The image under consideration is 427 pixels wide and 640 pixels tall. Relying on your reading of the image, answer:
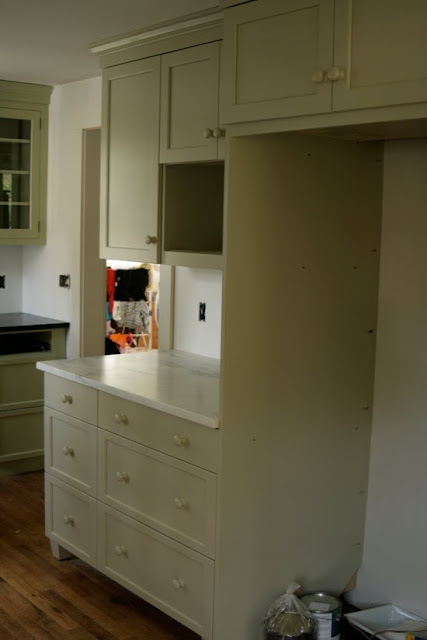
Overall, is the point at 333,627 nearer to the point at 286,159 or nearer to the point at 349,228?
the point at 349,228

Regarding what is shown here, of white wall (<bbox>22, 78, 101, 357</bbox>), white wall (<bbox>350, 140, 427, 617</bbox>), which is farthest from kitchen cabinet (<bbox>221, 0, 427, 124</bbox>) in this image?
white wall (<bbox>22, 78, 101, 357</bbox>)

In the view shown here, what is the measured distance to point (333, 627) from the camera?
2.86 meters

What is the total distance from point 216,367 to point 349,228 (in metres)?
0.99

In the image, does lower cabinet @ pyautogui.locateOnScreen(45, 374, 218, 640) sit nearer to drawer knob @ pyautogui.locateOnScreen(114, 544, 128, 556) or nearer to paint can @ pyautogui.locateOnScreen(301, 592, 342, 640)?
drawer knob @ pyautogui.locateOnScreen(114, 544, 128, 556)

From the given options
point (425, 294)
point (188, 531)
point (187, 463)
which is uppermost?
point (425, 294)

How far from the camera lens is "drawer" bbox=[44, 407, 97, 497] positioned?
3410mm

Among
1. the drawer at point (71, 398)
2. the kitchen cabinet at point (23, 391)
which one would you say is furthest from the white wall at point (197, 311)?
the kitchen cabinet at point (23, 391)

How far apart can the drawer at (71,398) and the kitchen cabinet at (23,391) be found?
1252 millimetres

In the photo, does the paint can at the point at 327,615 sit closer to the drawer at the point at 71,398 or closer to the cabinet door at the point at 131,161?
the drawer at the point at 71,398

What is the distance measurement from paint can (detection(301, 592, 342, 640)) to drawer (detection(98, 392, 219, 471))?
0.62m

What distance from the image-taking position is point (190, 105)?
10.6 ft

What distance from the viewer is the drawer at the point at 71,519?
11.3 feet

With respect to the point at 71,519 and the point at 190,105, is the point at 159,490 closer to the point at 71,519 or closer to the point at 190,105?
the point at 71,519

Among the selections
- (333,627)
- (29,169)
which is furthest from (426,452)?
(29,169)
